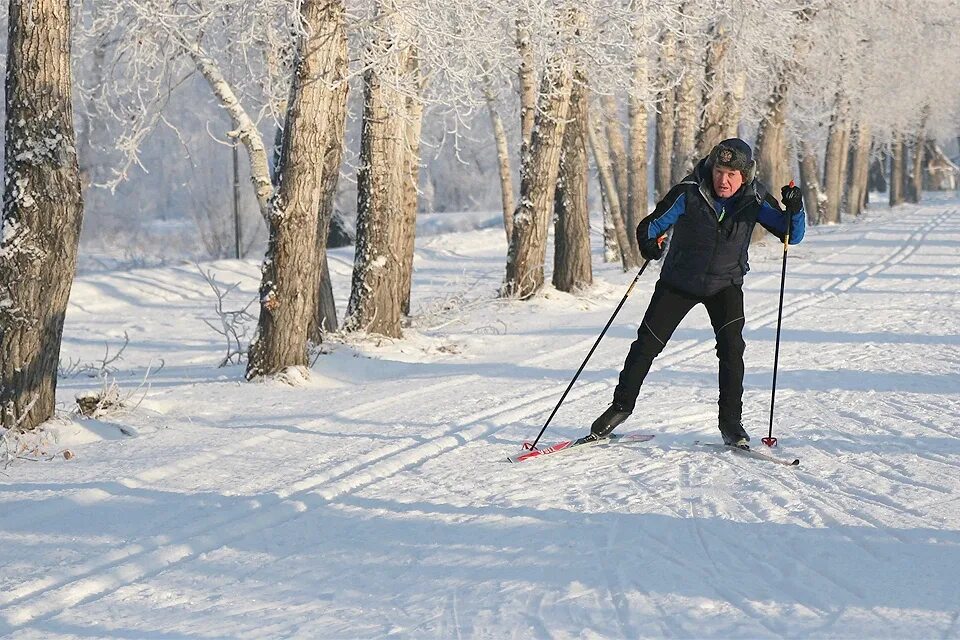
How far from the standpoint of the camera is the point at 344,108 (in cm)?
1060

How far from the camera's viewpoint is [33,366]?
7.61 metres

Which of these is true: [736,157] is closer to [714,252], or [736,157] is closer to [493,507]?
[714,252]

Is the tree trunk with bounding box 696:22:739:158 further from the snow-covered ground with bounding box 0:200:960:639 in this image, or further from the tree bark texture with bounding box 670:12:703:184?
the snow-covered ground with bounding box 0:200:960:639

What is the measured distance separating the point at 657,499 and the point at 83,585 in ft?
9.47

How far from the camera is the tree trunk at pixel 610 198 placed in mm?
23250

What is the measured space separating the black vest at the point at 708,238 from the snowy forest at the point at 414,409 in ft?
2.19

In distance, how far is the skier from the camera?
6645mm

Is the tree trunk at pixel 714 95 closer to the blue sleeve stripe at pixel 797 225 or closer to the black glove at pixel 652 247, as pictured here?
the blue sleeve stripe at pixel 797 225

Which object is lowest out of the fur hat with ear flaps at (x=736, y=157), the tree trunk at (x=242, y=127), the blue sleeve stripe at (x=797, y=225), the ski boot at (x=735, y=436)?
the ski boot at (x=735, y=436)

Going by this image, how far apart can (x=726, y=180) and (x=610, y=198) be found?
18662mm

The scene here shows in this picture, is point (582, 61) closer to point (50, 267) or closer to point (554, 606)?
point (50, 267)

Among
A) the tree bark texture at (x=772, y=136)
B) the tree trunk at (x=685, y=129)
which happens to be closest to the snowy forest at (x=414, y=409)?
the tree trunk at (x=685, y=129)

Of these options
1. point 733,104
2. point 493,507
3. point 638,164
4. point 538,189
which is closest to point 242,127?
point 538,189

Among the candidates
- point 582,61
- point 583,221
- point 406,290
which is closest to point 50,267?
point 406,290
